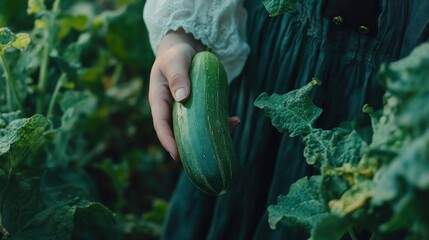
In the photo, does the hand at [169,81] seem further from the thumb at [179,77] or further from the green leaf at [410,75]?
the green leaf at [410,75]

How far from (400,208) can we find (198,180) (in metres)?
0.48

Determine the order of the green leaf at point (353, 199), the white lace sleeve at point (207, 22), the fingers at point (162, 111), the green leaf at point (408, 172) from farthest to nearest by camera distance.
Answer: the white lace sleeve at point (207, 22) < the fingers at point (162, 111) < the green leaf at point (353, 199) < the green leaf at point (408, 172)

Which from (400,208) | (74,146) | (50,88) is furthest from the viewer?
(74,146)

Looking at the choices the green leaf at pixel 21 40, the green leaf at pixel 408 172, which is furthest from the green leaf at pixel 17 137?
the green leaf at pixel 408 172

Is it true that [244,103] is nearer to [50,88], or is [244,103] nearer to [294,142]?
[294,142]

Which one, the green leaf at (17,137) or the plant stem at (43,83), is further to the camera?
the plant stem at (43,83)

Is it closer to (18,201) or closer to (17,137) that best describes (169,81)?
(17,137)

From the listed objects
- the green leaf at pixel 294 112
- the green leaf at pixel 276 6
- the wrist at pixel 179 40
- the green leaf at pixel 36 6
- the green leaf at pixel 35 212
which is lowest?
the green leaf at pixel 35 212

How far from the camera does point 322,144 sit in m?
1.07

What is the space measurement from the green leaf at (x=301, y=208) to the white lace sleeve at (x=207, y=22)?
17.5 inches

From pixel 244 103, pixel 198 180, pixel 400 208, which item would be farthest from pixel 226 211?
pixel 400 208

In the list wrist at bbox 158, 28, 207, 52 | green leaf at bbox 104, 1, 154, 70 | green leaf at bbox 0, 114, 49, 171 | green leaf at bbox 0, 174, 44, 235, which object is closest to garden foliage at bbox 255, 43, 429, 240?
wrist at bbox 158, 28, 207, 52

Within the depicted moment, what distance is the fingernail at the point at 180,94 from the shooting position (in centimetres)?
120

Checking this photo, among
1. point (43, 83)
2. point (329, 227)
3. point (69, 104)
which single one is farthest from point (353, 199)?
point (43, 83)
